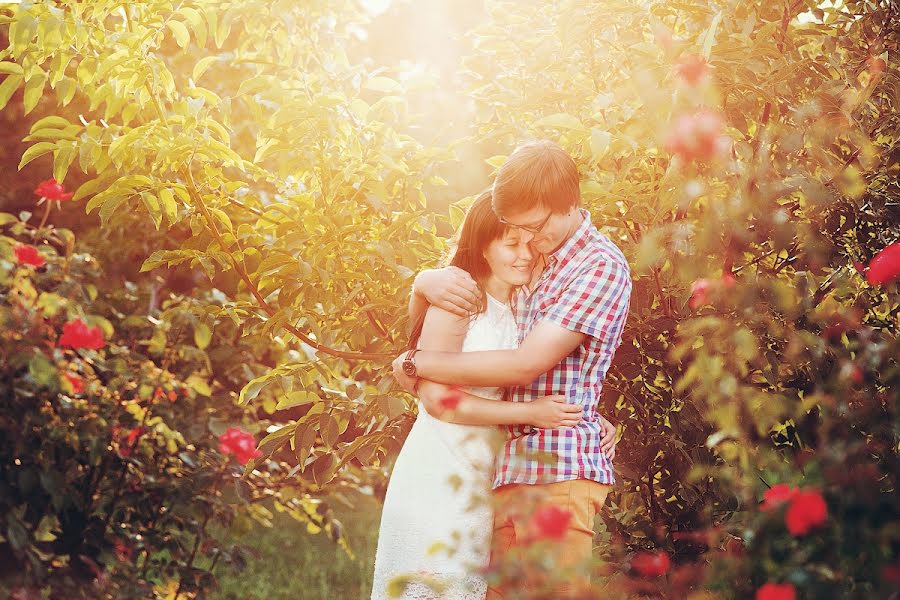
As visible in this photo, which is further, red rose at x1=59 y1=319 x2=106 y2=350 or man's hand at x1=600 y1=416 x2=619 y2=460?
red rose at x1=59 y1=319 x2=106 y2=350

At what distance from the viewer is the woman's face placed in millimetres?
2270

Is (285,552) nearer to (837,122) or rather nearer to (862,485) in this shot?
(837,122)

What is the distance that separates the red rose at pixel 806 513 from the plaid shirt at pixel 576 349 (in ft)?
3.27

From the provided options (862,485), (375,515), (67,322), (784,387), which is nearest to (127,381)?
(67,322)

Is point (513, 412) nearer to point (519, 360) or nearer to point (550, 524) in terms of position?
point (519, 360)

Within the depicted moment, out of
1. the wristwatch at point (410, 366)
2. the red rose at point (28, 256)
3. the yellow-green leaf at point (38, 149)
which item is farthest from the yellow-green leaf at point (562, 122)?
the red rose at point (28, 256)

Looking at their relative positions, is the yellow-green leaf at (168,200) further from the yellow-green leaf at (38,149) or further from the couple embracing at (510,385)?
the couple embracing at (510,385)

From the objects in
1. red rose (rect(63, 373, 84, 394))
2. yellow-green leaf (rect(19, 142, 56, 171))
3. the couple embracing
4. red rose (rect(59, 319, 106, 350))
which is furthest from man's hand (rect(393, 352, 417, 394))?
red rose (rect(63, 373, 84, 394))

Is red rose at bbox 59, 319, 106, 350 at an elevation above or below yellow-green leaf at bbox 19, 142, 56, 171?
below

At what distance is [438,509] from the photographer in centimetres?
217

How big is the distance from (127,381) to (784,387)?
261 cm

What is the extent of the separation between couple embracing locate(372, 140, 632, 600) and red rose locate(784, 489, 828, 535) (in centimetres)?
98

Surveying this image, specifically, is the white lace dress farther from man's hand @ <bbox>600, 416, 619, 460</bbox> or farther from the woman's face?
man's hand @ <bbox>600, 416, 619, 460</bbox>

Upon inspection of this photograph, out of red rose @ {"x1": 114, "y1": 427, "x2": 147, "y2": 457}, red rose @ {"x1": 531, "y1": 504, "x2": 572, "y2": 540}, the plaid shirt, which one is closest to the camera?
red rose @ {"x1": 531, "y1": 504, "x2": 572, "y2": 540}
